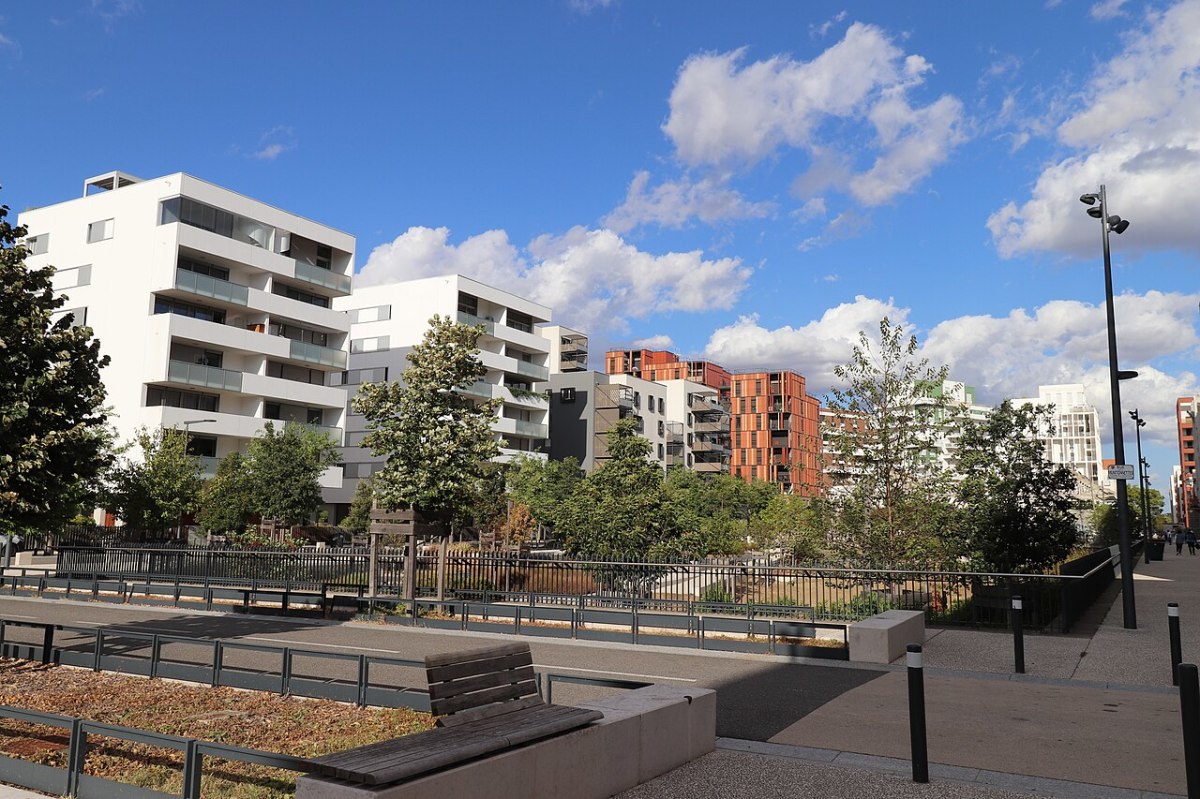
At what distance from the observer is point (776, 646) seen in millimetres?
13766

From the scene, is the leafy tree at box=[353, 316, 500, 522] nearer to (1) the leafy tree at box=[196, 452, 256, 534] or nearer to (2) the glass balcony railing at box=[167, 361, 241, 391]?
(1) the leafy tree at box=[196, 452, 256, 534]

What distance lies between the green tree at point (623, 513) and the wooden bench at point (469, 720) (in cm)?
1832

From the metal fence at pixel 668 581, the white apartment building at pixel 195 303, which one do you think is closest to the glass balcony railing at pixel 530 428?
the white apartment building at pixel 195 303

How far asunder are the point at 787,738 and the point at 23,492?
37.9 feet

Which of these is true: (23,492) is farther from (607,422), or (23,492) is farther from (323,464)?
(607,422)

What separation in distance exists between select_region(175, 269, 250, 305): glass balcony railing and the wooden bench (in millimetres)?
48560

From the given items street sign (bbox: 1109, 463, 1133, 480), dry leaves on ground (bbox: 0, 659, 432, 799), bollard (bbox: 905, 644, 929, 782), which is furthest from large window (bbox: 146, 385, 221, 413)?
bollard (bbox: 905, 644, 929, 782)

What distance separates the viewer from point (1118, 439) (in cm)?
1778

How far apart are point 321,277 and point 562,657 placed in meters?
49.9

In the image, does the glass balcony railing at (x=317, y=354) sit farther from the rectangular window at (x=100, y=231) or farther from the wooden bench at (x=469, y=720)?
the wooden bench at (x=469, y=720)

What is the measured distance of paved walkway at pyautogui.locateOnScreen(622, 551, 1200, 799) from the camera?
656 cm

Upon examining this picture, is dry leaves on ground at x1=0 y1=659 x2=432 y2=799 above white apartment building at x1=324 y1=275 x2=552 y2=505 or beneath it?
beneath

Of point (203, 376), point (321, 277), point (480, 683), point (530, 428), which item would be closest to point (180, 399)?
point (203, 376)

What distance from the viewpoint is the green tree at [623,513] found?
2473cm
